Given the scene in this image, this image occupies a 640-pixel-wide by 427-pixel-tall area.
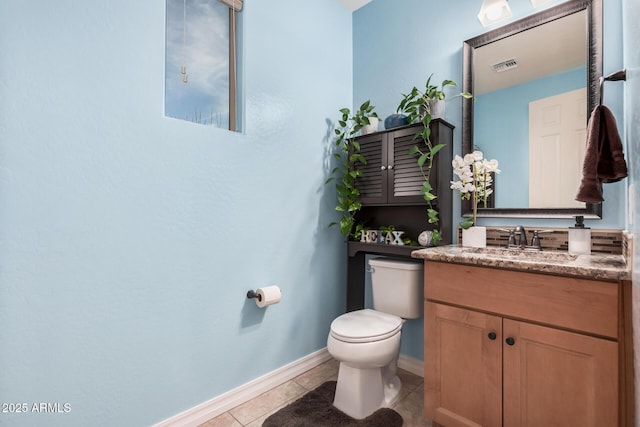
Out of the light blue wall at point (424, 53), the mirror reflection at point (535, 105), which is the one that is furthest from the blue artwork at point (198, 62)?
the mirror reflection at point (535, 105)

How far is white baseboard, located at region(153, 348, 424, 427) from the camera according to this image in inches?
57.4

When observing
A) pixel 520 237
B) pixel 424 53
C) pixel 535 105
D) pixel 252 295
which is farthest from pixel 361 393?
pixel 424 53

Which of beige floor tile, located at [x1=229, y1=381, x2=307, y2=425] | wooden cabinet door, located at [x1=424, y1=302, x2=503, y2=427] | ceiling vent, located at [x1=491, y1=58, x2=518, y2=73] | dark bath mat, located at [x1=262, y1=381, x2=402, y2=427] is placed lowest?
beige floor tile, located at [x1=229, y1=381, x2=307, y2=425]

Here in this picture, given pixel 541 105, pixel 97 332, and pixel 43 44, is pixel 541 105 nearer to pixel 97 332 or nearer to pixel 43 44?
pixel 43 44

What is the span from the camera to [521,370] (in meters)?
1.14

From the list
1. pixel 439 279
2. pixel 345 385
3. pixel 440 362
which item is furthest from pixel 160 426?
pixel 439 279

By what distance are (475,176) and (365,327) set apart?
1.05 meters

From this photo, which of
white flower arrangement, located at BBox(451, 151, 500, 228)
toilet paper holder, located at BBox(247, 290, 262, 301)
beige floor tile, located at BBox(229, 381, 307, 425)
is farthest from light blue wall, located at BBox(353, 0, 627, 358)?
toilet paper holder, located at BBox(247, 290, 262, 301)

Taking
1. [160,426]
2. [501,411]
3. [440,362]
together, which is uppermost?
[440,362]

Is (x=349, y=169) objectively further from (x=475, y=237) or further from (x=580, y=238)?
(x=580, y=238)

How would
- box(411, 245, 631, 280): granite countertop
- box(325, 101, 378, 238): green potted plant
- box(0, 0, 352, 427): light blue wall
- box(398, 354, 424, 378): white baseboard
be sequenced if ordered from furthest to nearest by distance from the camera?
box(325, 101, 378, 238): green potted plant → box(398, 354, 424, 378): white baseboard → box(0, 0, 352, 427): light blue wall → box(411, 245, 631, 280): granite countertop

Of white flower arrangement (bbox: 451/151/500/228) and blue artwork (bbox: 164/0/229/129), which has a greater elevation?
blue artwork (bbox: 164/0/229/129)

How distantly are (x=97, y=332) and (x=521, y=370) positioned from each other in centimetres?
170

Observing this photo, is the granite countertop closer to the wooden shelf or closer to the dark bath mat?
the wooden shelf
